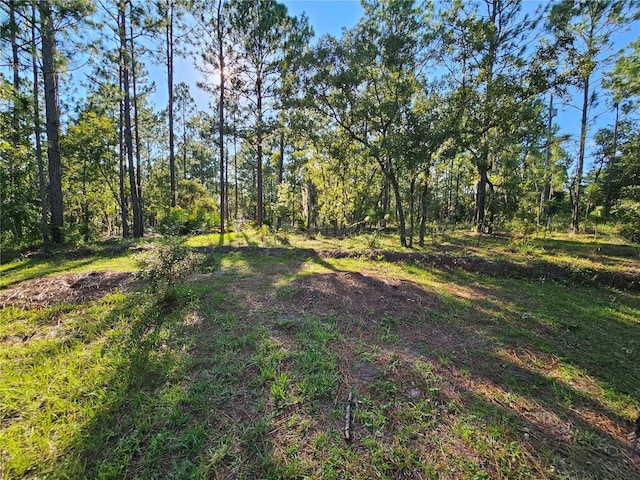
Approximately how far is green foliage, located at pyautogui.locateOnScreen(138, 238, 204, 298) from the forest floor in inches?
10.3

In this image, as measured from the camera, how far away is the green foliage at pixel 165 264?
323cm

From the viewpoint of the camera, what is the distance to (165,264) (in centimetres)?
325

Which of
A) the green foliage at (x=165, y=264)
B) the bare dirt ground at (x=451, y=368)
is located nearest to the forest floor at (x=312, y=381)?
the bare dirt ground at (x=451, y=368)

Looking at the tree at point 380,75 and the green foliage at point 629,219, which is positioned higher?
the tree at point 380,75

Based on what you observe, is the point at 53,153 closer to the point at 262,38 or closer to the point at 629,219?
the point at 262,38

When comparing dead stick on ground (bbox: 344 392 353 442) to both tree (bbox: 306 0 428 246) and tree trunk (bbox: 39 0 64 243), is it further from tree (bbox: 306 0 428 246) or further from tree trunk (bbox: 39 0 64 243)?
tree trunk (bbox: 39 0 64 243)

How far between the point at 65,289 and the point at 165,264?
77.3 inches

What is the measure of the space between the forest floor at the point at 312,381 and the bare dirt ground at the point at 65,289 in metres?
0.03

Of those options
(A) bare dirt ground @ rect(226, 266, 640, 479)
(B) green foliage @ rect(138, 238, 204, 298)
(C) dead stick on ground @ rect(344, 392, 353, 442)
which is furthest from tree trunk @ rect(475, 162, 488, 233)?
(B) green foliage @ rect(138, 238, 204, 298)

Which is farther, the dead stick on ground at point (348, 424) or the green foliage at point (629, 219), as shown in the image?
the green foliage at point (629, 219)

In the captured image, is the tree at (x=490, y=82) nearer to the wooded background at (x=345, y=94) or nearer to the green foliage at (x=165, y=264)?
the wooded background at (x=345, y=94)

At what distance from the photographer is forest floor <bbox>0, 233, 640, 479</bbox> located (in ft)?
5.24

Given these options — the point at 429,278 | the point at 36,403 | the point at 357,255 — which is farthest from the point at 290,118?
the point at 36,403

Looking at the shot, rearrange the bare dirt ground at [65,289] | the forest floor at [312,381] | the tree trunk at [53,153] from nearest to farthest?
the forest floor at [312,381]
the bare dirt ground at [65,289]
the tree trunk at [53,153]
